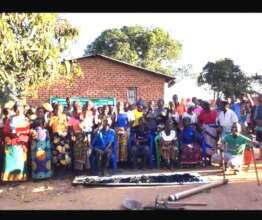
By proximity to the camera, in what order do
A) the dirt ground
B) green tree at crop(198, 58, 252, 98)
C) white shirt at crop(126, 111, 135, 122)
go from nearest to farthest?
1. the dirt ground
2. white shirt at crop(126, 111, 135, 122)
3. green tree at crop(198, 58, 252, 98)

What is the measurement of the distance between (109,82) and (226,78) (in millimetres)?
12649

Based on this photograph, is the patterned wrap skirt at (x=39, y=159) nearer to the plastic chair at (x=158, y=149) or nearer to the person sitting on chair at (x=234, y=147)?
the plastic chair at (x=158, y=149)

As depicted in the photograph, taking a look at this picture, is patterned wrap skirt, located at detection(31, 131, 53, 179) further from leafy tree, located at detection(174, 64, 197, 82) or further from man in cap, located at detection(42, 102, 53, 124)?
leafy tree, located at detection(174, 64, 197, 82)

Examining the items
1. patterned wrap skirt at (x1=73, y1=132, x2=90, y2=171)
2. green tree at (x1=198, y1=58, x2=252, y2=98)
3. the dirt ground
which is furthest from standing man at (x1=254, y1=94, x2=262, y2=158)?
green tree at (x1=198, y1=58, x2=252, y2=98)

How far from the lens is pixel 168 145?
11.3 m

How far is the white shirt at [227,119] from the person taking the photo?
11.1 m

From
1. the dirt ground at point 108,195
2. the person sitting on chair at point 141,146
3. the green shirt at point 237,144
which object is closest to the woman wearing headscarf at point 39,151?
the dirt ground at point 108,195

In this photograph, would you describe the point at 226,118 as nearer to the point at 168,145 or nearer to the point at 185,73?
the point at 168,145

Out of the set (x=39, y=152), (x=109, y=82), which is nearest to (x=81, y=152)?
(x=39, y=152)

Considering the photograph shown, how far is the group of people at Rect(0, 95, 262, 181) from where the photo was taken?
10.3 m

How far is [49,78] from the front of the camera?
11109mm

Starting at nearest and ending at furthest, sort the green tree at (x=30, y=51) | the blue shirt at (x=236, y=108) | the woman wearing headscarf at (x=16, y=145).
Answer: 1. the green tree at (x=30, y=51)
2. the woman wearing headscarf at (x=16, y=145)
3. the blue shirt at (x=236, y=108)
